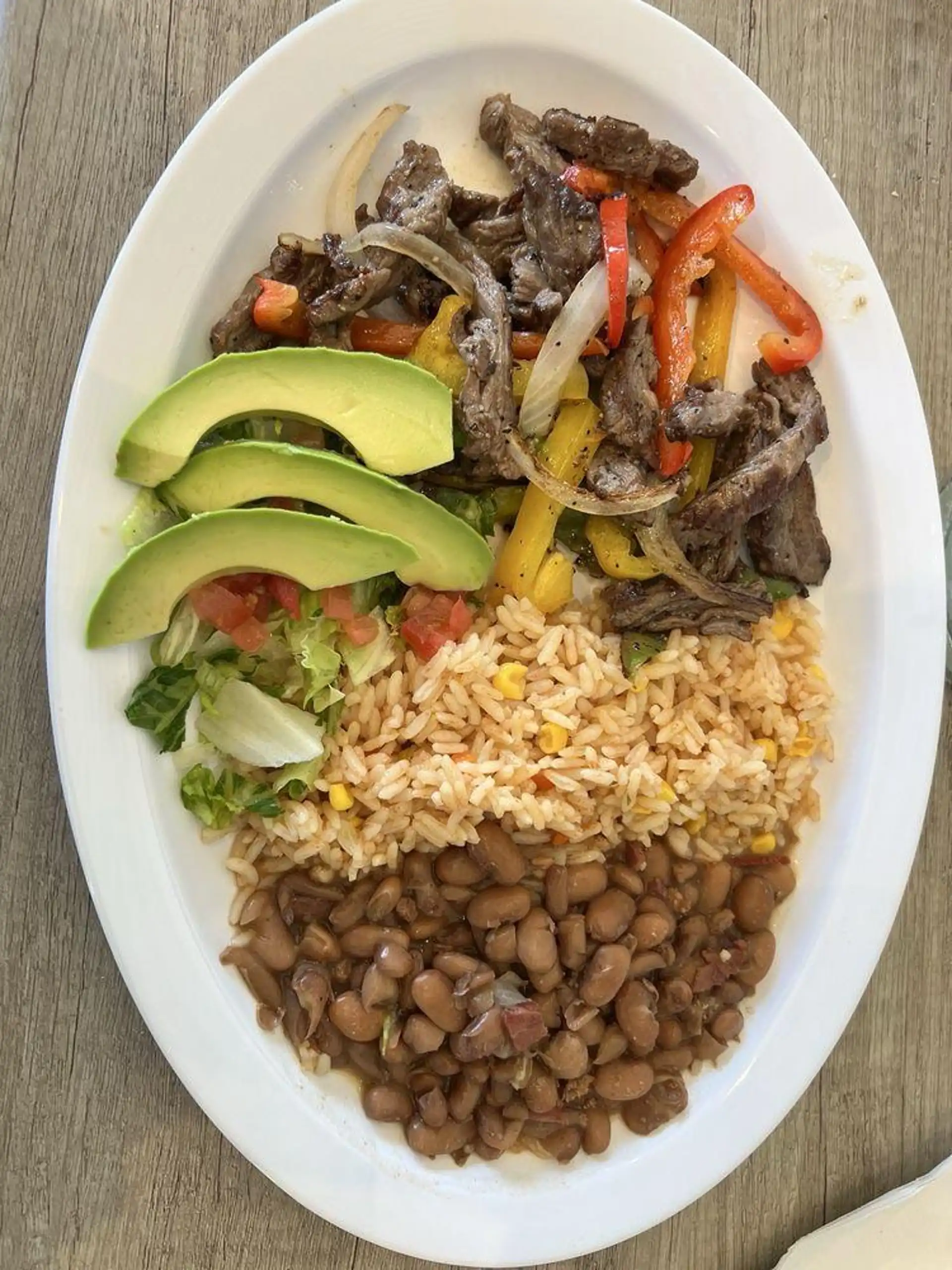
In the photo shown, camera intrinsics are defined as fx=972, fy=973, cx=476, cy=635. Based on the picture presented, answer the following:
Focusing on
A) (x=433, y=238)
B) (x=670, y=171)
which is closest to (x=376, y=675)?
(x=433, y=238)

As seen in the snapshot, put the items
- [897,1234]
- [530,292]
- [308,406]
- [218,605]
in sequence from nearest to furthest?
[308,406], [218,605], [530,292], [897,1234]

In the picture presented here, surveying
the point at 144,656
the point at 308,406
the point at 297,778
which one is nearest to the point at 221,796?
the point at 297,778

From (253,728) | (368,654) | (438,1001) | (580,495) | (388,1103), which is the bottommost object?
(388,1103)

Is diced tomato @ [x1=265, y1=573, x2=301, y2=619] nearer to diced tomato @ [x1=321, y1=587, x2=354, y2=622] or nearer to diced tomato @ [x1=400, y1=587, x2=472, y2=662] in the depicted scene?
diced tomato @ [x1=321, y1=587, x2=354, y2=622]

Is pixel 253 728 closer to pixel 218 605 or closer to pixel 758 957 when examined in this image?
pixel 218 605

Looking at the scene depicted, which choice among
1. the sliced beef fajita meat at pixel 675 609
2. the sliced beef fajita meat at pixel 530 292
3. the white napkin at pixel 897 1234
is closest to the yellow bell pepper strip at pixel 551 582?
the sliced beef fajita meat at pixel 675 609

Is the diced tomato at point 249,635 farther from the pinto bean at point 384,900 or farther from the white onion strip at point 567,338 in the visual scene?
the white onion strip at point 567,338
